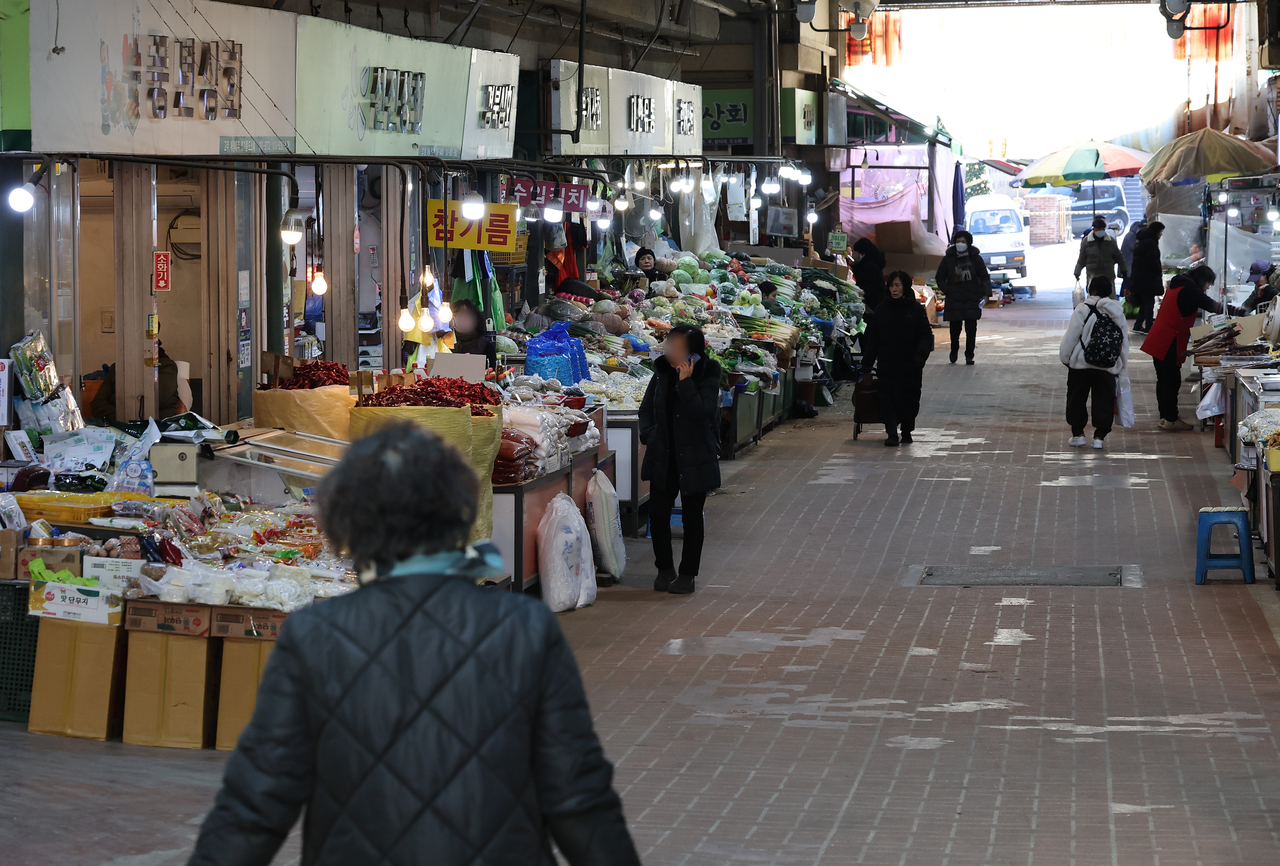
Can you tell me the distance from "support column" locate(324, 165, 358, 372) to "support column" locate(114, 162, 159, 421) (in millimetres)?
2529

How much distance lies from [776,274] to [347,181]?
10139 mm

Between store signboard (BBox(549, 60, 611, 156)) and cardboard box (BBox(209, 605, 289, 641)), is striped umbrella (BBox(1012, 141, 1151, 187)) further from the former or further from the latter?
cardboard box (BBox(209, 605, 289, 641))

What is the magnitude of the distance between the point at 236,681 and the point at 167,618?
1.44 feet

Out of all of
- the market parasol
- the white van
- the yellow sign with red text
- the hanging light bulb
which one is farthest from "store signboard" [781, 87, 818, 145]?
the hanging light bulb

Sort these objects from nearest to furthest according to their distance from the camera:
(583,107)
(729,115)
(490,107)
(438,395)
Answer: (438,395)
(490,107)
(583,107)
(729,115)

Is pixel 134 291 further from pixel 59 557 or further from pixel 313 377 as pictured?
pixel 59 557

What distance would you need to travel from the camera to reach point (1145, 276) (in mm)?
26422

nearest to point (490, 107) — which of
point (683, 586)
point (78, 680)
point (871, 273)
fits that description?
point (683, 586)

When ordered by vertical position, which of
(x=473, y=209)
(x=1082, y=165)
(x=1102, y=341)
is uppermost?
(x=1082, y=165)

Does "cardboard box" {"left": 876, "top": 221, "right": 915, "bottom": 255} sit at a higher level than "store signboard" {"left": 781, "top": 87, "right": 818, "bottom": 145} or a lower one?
lower

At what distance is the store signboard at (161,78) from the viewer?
900 cm

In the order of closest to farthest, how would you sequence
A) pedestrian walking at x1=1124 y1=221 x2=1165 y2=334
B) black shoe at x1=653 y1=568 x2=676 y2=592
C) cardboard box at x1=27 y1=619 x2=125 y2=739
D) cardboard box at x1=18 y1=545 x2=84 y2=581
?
cardboard box at x1=27 y1=619 x2=125 y2=739, cardboard box at x1=18 y1=545 x2=84 y2=581, black shoe at x1=653 y1=568 x2=676 y2=592, pedestrian walking at x1=1124 y1=221 x2=1165 y2=334

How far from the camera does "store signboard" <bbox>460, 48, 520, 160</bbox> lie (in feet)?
47.4

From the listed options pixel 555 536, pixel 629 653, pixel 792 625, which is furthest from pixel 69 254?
pixel 792 625
